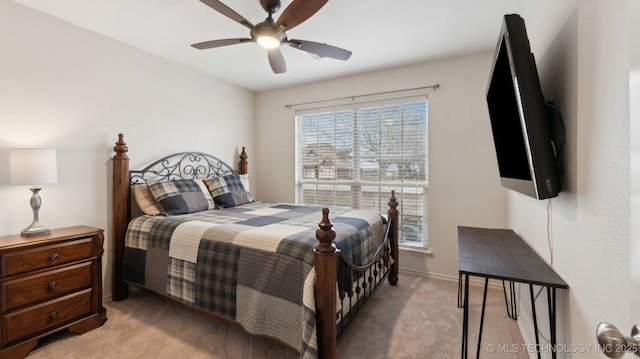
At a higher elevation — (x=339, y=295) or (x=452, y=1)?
(x=452, y=1)

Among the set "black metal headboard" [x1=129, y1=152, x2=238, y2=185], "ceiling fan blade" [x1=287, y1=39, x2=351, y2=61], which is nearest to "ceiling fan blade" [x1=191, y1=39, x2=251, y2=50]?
"ceiling fan blade" [x1=287, y1=39, x2=351, y2=61]

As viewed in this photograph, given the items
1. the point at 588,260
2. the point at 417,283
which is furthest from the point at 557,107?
the point at 417,283

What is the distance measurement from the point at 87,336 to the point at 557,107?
3267 millimetres

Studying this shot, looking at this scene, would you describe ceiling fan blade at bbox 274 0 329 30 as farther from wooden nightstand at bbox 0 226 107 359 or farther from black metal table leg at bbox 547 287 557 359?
wooden nightstand at bbox 0 226 107 359

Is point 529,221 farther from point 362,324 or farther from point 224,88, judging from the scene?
point 224,88

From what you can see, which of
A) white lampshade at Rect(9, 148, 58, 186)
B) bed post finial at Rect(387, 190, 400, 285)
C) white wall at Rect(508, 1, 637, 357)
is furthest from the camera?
bed post finial at Rect(387, 190, 400, 285)

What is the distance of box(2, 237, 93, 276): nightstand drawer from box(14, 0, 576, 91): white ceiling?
183 centimetres

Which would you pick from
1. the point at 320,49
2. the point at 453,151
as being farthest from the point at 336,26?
the point at 453,151

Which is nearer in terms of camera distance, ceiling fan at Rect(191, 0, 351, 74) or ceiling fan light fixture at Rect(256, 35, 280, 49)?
ceiling fan at Rect(191, 0, 351, 74)

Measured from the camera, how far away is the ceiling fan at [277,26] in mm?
1678

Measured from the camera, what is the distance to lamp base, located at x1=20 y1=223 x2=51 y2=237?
198 cm

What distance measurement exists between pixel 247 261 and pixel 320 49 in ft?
5.46

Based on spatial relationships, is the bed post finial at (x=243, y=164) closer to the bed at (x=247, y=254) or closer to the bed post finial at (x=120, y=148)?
the bed at (x=247, y=254)

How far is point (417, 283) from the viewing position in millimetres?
3002
